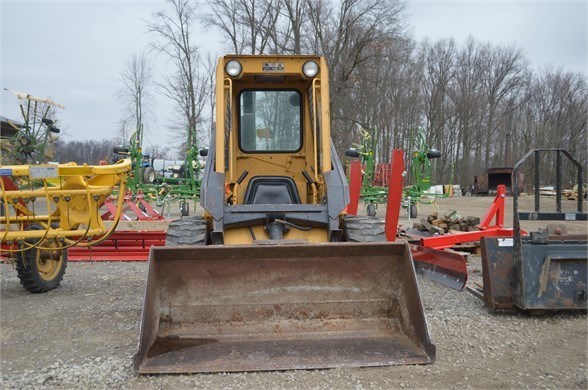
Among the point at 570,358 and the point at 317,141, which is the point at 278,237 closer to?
the point at 317,141

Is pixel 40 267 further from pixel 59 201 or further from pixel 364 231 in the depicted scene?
pixel 364 231

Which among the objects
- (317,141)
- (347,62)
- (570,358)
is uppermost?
(347,62)

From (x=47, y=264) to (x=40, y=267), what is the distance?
0.15m

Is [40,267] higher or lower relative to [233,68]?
lower

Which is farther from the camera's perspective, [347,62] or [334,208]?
[347,62]

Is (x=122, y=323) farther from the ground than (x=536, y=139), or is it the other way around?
(x=536, y=139)

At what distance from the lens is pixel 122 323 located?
4703 mm

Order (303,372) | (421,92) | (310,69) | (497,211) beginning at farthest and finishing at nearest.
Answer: (421,92), (497,211), (310,69), (303,372)

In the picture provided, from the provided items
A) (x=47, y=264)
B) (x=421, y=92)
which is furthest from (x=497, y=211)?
(x=421, y=92)

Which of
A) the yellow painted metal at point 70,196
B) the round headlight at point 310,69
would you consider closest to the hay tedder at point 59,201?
the yellow painted metal at point 70,196

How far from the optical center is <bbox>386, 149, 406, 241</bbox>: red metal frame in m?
7.00

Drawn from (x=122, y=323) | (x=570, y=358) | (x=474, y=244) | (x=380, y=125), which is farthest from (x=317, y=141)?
(x=380, y=125)

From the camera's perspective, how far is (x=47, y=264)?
6.30 metres

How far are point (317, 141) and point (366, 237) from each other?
4.11ft
